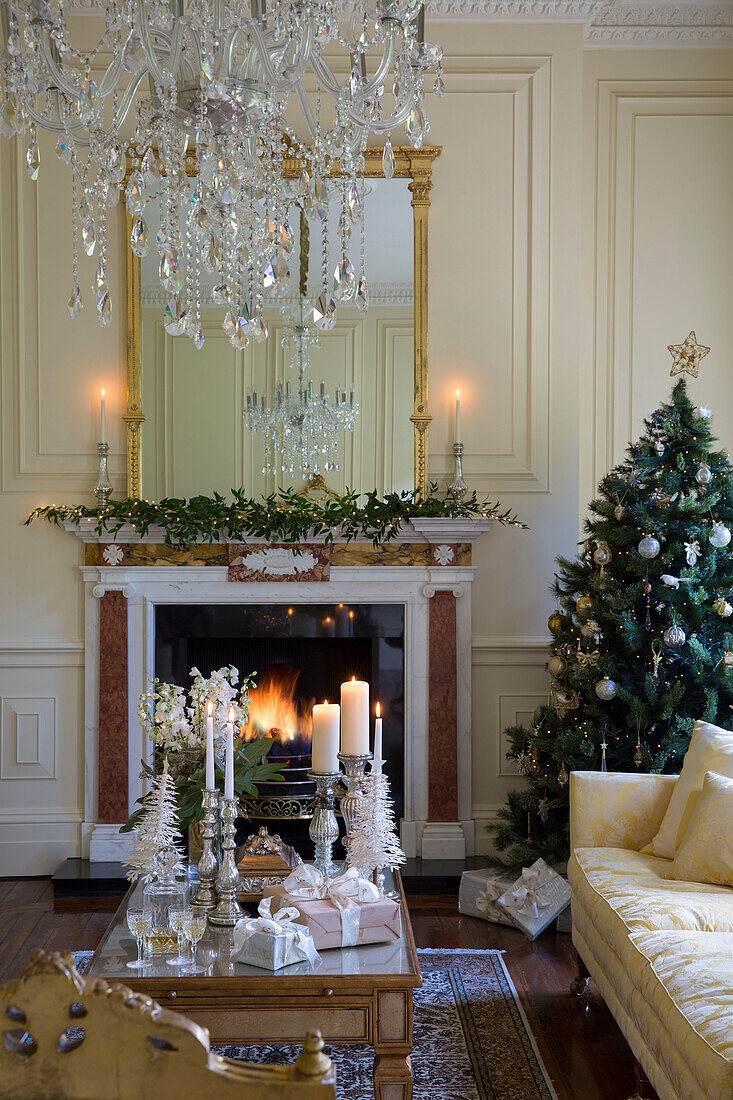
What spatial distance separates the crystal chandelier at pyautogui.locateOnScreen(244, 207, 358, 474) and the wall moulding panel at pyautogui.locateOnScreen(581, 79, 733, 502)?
1.29 metres

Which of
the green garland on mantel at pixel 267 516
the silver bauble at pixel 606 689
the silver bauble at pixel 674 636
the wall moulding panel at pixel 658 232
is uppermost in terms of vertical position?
the wall moulding panel at pixel 658 232

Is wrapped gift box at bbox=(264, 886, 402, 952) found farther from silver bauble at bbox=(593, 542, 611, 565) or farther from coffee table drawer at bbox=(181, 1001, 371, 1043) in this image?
silver bauble at bbox=(593, 542, 611, 565)

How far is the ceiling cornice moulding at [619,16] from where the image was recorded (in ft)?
13.8

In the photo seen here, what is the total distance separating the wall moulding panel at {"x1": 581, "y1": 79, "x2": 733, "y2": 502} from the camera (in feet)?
14.5

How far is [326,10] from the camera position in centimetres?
196

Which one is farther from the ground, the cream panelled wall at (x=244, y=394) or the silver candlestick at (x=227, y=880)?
the cream panelled wall at (x=244, y=394)

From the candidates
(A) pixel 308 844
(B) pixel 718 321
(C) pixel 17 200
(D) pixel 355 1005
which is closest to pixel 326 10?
(D) pixel 355 1005

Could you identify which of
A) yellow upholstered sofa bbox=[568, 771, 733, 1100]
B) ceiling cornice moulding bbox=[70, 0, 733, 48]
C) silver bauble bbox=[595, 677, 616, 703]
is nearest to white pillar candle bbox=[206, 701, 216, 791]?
yellow upholstered sofa bbox=[568, 771, 733, 1100]

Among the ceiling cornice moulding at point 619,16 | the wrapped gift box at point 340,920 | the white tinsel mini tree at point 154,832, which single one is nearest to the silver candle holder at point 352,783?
the wrapped gift box at point 340,920

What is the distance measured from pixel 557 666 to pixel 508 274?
5.90 ft

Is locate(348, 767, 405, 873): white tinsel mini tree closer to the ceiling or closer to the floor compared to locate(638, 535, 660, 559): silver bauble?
closer to the floor

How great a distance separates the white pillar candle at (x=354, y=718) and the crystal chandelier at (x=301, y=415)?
2013 millimetres

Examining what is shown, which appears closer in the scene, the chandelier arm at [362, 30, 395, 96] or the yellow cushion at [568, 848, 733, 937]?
the chandelier arm at [362, 30, 395, 96]

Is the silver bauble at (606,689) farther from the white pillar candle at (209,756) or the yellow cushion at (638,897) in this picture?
the white pillar candle at (209,756)
